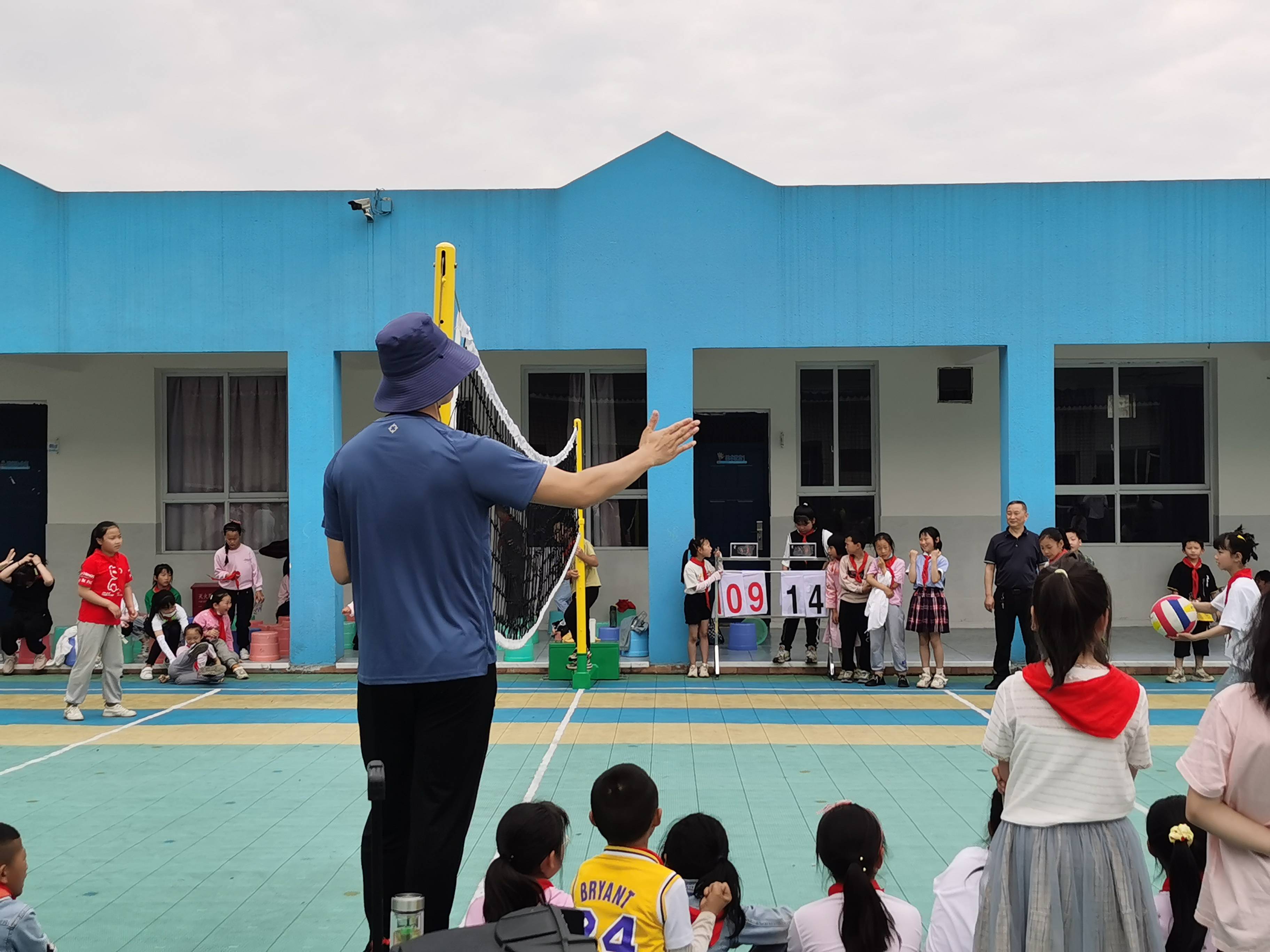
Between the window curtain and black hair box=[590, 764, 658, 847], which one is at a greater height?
the window curtain

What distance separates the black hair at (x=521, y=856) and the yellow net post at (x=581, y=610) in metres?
8.22

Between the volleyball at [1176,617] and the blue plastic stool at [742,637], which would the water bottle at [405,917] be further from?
the blue plastic stool at [742,637]

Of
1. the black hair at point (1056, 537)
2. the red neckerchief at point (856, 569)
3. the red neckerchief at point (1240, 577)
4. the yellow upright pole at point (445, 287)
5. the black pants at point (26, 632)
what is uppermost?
the yellow upright pole at point (445, 287)

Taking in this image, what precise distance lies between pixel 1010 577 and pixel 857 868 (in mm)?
8752

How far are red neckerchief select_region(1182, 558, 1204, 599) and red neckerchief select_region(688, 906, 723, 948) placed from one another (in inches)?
455

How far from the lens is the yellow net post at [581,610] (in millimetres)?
11656

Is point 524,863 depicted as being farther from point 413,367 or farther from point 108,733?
point 108,733

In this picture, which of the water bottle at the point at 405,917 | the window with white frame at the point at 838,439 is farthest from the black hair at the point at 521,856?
the window with white frame at the point at 838,439

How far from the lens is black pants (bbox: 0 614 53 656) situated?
12492 millimetres

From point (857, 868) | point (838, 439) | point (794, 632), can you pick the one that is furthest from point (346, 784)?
point (838, 439)

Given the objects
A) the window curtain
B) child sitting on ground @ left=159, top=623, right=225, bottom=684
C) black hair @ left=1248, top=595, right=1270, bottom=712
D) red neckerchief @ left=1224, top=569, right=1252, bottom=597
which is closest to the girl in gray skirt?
black hair @ left=1248, top=595, right=1270, bottom=712

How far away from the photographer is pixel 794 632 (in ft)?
42.3

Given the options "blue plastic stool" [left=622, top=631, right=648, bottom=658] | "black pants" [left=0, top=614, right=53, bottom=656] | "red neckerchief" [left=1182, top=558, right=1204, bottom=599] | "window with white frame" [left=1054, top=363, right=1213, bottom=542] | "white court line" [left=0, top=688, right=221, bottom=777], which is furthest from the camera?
"window with white frame" [left=1054, top=363, right=1213, bottom=542]

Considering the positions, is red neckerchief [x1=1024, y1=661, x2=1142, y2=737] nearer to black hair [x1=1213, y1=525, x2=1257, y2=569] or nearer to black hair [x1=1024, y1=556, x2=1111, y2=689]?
black hair [x1=1024, y1=556, x2=1111, y2=689]
